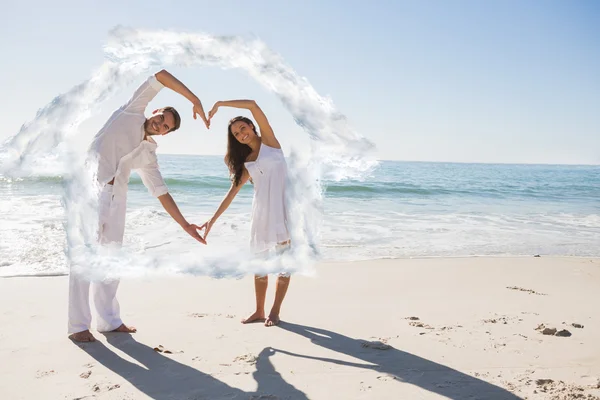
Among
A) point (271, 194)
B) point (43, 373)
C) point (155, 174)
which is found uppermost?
point (155, 174)

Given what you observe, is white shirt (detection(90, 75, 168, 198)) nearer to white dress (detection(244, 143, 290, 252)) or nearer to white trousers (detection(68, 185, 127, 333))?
white trousers (detection(68, 185, 127, 333))

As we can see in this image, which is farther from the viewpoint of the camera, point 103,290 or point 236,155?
point 236,155

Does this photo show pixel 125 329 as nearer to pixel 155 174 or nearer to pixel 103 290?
pixel 103 290

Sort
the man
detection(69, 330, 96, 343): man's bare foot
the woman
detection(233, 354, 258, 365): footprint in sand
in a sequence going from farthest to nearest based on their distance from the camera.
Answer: the woman < detection(69, 330, 96, 343): man's bare foot < the man < detection(233, 354, 258, 365): footprint in sand

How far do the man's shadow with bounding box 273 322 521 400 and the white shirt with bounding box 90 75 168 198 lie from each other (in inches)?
70.4

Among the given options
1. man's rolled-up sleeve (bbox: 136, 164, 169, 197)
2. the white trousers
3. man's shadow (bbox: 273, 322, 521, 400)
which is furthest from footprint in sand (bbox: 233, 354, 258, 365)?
man's rolled-up sleeve (bbox: 136, 164, 169, 197)

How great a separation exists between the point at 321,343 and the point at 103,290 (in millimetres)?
1817

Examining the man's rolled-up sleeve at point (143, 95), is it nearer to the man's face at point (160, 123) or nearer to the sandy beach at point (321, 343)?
the man's face at point (160, 123)

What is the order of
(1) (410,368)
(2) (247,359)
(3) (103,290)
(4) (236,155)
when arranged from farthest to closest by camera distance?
(4) (236,155) < (3) (103,290) < (2) (247,359) < (1) (410,368)

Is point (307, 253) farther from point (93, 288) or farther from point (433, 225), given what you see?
point (433, 225)

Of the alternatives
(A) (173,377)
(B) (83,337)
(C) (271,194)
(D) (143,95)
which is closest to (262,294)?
(C) (271,194)

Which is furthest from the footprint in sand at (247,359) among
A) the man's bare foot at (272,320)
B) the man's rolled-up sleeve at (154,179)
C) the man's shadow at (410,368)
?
the man's rolled-up sleeve at (154,179)

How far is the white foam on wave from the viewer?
3699 millimetres

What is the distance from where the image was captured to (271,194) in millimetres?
4270
